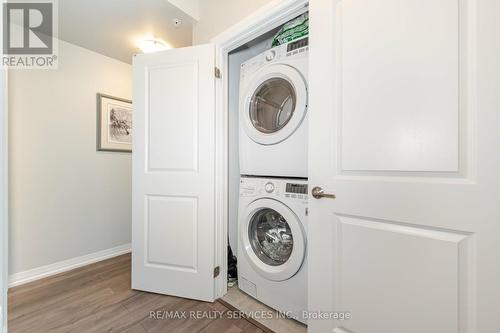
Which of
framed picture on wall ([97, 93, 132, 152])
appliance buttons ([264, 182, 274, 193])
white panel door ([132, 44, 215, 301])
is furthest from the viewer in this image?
framed picture on wall ([97, 93, 132, 152])

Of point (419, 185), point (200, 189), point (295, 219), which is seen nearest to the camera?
point (419, 185)

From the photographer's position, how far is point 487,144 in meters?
0.74

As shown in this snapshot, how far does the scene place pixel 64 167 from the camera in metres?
2.23

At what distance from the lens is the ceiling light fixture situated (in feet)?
7.45

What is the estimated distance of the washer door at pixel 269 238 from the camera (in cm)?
145

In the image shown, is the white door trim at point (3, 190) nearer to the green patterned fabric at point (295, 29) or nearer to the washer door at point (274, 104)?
the washer door at point (274, 104)

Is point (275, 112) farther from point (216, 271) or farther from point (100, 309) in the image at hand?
point (100, 309)

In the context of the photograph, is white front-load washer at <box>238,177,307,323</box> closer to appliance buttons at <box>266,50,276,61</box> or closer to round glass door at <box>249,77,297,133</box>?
round glass door at <box>249,77,297,133</box>

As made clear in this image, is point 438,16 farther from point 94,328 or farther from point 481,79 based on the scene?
point 94,328

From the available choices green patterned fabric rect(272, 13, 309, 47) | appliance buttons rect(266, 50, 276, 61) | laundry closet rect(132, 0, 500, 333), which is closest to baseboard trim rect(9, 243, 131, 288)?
laundry closet rect(132, 0, 500, 333)

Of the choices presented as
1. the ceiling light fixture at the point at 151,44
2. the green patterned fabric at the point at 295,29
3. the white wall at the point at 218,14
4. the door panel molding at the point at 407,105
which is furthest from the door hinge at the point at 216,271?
the ceiling light fixture at the point at 151,44

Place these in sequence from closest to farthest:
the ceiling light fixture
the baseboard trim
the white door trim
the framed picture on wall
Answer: the white door trim
the baseboard trim
the ceiling light fixture
the framed picture on wall

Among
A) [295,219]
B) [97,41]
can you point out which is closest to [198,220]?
[295,219]

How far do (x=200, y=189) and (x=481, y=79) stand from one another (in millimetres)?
1576
